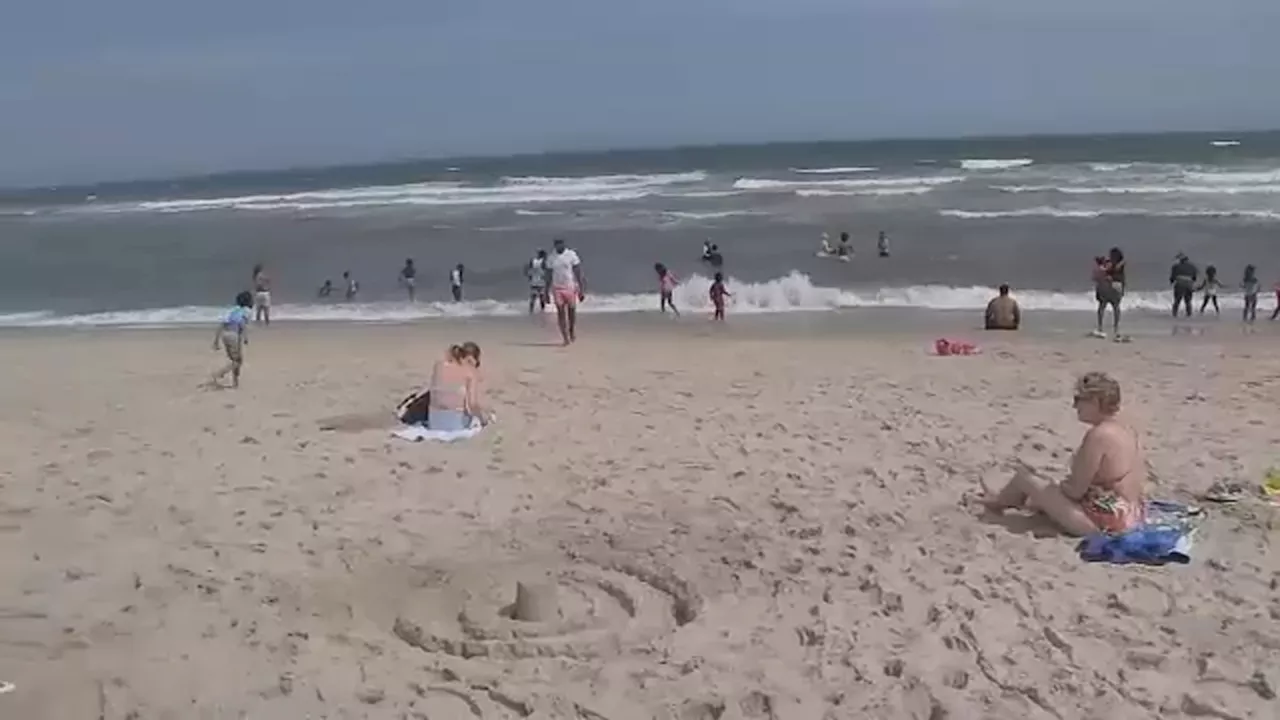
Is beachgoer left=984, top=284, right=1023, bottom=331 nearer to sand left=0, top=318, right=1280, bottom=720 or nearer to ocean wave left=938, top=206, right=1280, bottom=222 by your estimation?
sand left=0, top=318, right=1280, bottom=720

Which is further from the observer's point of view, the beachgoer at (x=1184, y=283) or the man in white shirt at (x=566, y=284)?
the beachgoer at (x=1184, y=283)

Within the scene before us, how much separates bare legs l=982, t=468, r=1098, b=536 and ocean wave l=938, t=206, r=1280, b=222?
2515cm

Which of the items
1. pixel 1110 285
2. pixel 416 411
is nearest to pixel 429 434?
pixel 416 411

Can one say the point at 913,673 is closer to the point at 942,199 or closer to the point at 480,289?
the point at 480,289

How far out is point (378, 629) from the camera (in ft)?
16.6

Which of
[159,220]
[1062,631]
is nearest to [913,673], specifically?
[1062,631]

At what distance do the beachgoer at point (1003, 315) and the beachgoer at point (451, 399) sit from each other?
919cm

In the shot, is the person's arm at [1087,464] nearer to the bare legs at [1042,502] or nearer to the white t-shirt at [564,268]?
the bare legs at [1042,502]

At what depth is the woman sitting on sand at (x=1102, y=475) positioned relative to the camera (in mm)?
5801

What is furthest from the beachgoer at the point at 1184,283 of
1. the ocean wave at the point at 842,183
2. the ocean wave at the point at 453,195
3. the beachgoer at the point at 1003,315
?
the ocean wave at the point at 453,195

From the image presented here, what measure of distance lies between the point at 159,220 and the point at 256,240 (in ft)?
42.1

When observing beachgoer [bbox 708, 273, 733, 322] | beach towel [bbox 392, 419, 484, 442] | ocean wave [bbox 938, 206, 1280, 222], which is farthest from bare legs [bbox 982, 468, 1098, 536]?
ocean wave [bbox 938, 206, 1280, 222]

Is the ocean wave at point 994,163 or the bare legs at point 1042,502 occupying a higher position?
the ocean wave at point 994,163

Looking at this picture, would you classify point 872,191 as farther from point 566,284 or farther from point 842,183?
point 566,284
